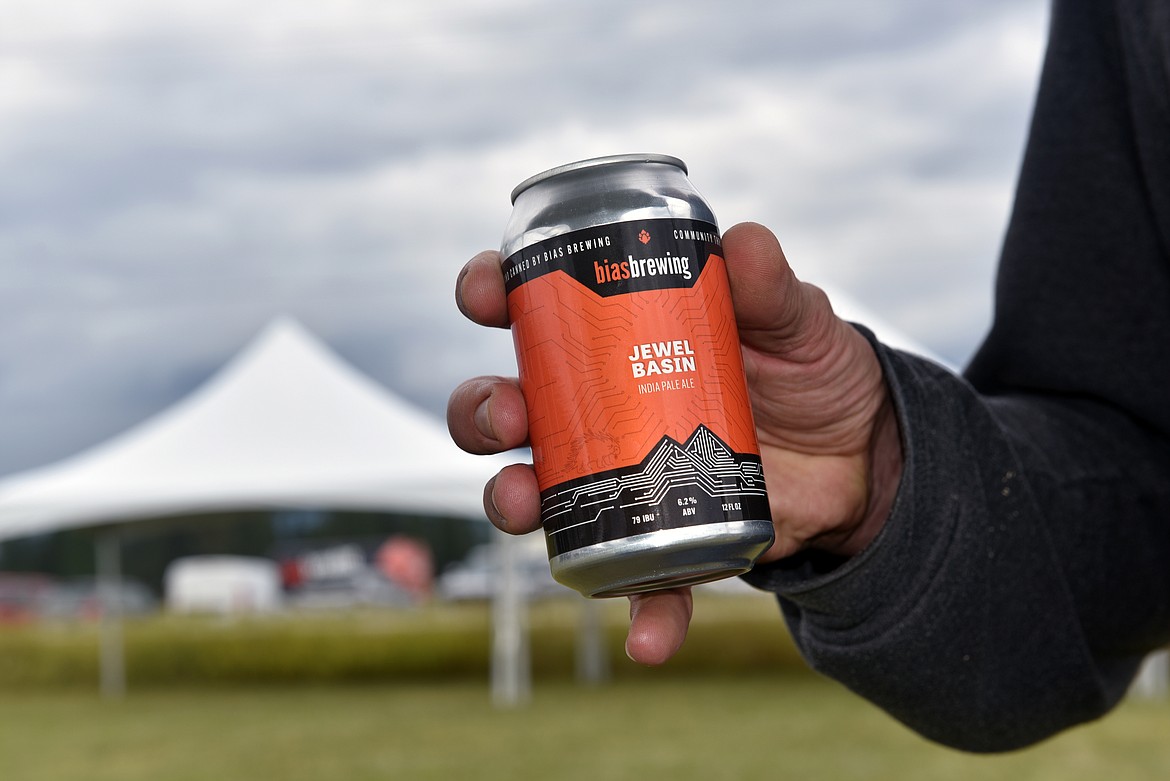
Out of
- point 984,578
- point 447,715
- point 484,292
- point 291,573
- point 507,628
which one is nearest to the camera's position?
point 484,292

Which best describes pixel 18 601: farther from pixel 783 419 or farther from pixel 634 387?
pixel 634 387

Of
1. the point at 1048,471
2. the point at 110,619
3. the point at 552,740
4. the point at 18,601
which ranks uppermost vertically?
the point at 18,601

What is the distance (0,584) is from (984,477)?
60.7ft

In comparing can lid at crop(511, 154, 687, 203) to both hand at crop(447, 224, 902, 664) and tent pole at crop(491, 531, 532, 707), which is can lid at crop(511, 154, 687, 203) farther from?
tent pole at crop(491, 531, 532, 707)

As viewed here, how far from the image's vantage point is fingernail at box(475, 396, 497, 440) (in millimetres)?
945

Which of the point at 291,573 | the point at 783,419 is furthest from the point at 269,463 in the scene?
the point at 291,573

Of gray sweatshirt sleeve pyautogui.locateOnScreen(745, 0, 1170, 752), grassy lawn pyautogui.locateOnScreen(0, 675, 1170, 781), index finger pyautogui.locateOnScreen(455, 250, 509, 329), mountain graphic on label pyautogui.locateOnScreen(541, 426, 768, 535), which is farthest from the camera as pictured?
grassy lawn pyautogui.locateOnScreen(0, 675, 1170, 781)

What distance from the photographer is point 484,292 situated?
97cm

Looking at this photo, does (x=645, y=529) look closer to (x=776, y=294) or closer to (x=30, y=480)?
(x=776, y=294)

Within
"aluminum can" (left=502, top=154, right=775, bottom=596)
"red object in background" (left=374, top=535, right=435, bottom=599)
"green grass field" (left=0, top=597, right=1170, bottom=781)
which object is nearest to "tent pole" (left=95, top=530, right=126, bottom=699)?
"green grass field" (left=0, top=597, right=1170, bottom=781)

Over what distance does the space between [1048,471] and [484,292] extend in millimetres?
620

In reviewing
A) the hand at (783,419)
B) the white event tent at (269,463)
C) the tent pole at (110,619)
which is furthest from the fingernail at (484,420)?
the tent pole at (110,619)

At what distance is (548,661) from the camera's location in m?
8.79

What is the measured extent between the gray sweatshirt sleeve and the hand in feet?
0.11
